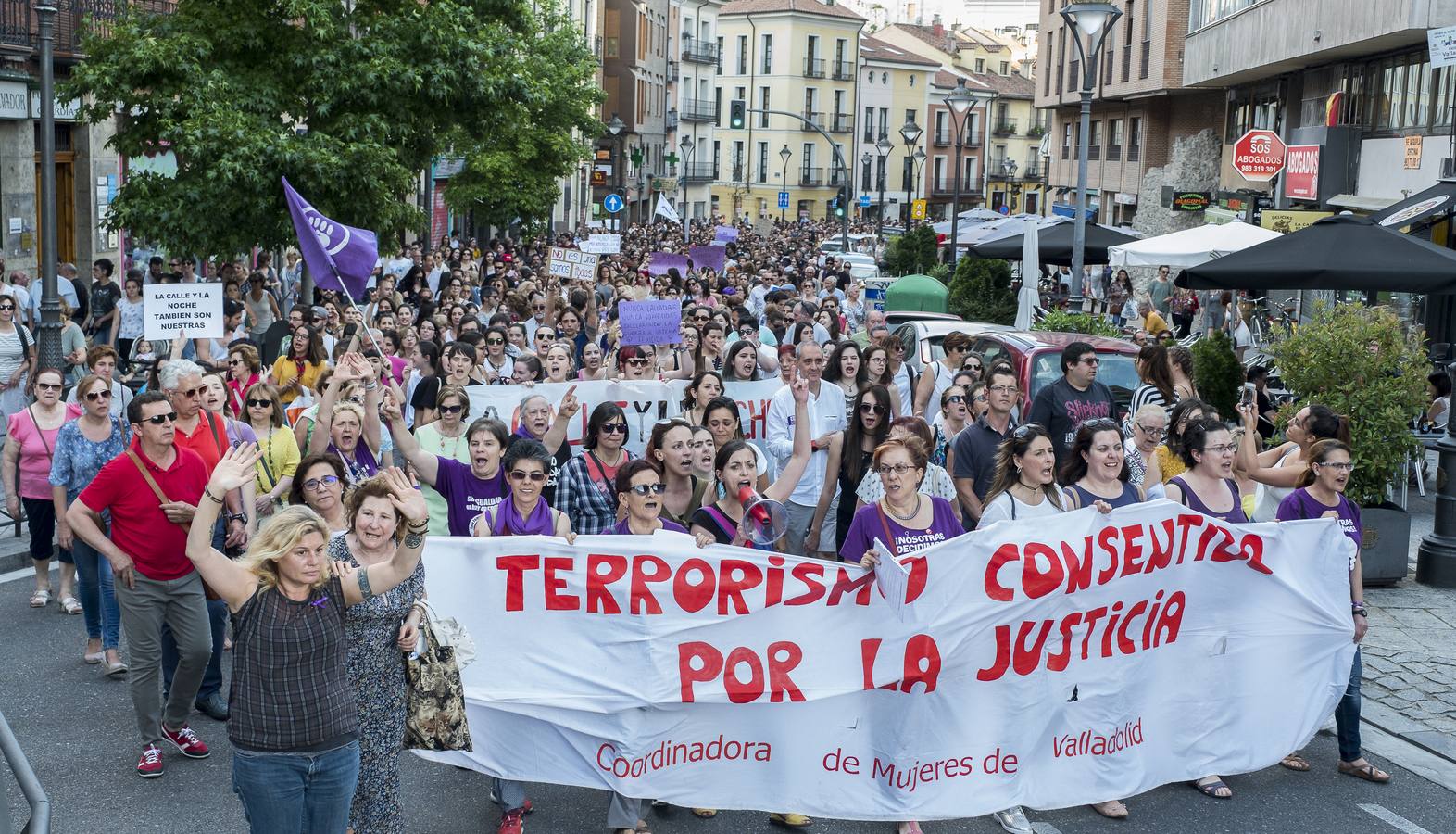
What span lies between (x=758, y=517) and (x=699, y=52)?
321 feet

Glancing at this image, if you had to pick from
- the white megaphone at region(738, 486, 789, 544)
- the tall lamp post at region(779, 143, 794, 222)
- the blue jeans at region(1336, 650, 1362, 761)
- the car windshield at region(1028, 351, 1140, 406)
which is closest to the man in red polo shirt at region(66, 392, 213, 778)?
the white megaphone at region(738, 486, 789, 544)

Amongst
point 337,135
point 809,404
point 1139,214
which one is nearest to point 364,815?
point 809,404

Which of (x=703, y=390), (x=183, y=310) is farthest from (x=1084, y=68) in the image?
(x=703, y=390)

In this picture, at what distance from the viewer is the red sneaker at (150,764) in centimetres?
695

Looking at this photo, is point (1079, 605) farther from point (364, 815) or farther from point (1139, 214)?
point (1139, 214)

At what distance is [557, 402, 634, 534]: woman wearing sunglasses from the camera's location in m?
7.36

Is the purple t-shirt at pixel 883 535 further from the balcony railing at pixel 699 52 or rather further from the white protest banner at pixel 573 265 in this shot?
the balcony railing at pixel 699 52

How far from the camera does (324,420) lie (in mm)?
8234

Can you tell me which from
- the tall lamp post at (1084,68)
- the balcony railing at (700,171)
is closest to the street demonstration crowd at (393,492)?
the tall lamp post at (1084,68)

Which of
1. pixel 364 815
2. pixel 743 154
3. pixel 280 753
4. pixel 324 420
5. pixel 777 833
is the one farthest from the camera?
pixel 743 154

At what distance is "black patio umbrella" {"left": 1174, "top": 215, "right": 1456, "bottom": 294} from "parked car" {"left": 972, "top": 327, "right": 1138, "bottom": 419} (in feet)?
4.08

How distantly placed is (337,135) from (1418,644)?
13.6m

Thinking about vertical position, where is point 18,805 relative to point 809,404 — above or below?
below

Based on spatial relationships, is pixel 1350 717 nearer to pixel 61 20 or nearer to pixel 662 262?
pixel 662 262
